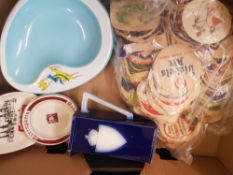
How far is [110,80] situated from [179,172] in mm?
336

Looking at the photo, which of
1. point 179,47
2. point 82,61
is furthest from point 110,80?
point 179,47

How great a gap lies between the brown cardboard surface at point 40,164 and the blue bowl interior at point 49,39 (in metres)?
0.23

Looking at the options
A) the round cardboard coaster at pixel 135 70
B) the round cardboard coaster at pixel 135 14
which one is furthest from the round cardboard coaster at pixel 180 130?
the round cardboard coaster at pixel 135 14

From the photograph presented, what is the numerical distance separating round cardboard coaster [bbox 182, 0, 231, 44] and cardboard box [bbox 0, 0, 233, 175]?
0.28 m

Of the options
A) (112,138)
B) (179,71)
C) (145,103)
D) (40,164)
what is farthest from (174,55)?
(40,164)

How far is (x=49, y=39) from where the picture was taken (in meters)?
0.88

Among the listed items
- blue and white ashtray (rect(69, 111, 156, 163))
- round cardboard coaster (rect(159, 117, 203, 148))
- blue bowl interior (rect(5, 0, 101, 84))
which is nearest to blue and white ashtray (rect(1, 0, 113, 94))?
blue bowl interior (rect(5, 0, 101, 84))

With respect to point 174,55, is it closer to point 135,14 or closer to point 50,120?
point 135,14

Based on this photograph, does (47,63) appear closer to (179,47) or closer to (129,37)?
(129,37)

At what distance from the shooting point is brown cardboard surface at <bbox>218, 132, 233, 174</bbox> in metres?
0.84

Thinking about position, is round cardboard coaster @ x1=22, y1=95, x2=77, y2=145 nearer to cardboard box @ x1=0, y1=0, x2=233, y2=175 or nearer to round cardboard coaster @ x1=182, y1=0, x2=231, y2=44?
cardboard box @ x1=0, y1=0, x2=233, y2=175

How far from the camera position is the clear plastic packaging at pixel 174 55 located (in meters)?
0.73

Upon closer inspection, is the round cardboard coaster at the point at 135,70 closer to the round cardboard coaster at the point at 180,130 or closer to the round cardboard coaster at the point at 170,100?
the round cardboard coaster at the point at 170,100

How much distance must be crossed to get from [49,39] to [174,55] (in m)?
0.38
